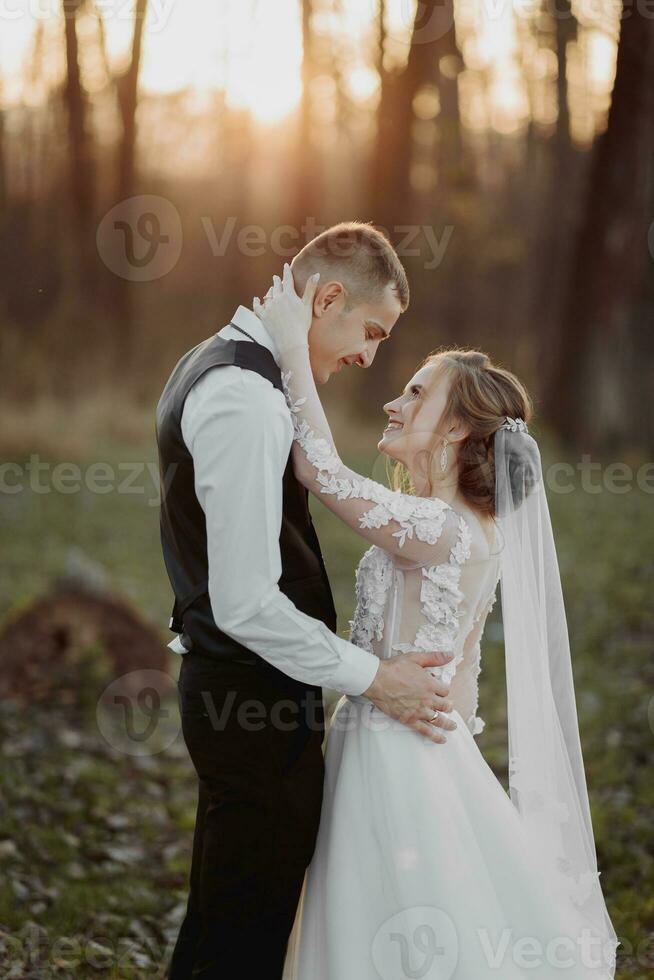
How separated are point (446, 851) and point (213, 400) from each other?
1.36 m

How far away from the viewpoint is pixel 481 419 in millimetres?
2922

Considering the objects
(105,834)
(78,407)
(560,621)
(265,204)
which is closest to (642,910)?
(560,621)

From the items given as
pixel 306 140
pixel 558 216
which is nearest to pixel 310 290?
pixel 306 140

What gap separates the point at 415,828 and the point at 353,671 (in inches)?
18.5

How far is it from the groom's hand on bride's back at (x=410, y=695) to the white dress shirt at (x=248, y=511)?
19 cm

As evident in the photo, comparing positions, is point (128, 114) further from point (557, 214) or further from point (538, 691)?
point (538, 691)

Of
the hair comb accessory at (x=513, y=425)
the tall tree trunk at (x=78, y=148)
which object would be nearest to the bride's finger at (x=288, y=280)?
the hair comb accessory at (x=513, y=425)

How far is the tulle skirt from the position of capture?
8.45 ft

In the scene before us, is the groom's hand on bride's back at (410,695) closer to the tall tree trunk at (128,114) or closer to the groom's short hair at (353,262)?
the groom's short hair at (353,262)

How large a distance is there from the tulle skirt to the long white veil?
0.46 feet

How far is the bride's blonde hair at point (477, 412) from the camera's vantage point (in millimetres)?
2929

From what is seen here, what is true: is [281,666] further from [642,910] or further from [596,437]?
[596,437]

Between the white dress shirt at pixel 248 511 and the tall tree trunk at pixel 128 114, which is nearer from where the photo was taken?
the white dress shirt at pixel 248 511

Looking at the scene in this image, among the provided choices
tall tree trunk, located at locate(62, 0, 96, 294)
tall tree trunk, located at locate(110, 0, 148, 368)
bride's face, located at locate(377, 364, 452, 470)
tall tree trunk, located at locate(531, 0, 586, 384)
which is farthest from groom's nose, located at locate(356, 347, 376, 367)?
tall tree trunk, located at locate(531, 0, 586, 384)
